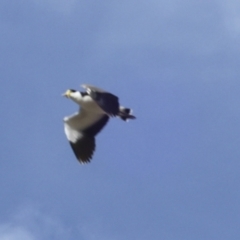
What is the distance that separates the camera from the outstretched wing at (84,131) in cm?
2277

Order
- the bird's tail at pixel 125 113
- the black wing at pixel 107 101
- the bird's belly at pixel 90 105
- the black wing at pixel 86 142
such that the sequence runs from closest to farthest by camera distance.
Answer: the black wing at pixel 107 101, the bird's tail at pixel 125 113, the bird's belly at pixel 90 105, the black wing at pixel 86 142

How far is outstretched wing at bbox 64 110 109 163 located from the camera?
22766mm

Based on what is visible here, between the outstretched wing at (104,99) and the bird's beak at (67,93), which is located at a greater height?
the bird's beak at (67,93)

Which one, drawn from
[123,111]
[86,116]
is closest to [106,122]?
[86,116]

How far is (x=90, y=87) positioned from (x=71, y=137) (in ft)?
9.02

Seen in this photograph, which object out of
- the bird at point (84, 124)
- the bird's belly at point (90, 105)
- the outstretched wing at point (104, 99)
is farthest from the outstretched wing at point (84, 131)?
the outstretched wing at point (104, 99)

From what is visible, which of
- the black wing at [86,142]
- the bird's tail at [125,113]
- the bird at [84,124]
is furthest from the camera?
the black wing at [86,142]

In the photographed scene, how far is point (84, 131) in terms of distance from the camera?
905 inches

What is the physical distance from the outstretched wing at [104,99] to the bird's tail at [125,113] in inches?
21.1

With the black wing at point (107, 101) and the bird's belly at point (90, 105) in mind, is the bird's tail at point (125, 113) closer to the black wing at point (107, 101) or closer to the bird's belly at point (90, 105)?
the black wing at point (107, 101)

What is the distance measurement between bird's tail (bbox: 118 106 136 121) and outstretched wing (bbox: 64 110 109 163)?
1.99 meters

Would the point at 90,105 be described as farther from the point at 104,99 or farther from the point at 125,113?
the point at 104,99

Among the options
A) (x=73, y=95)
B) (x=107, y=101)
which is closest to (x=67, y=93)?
(x=73, y=95)

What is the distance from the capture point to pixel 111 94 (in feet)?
66.4
